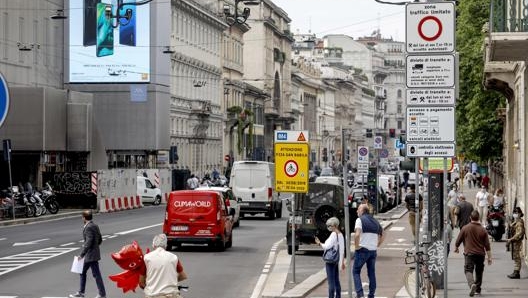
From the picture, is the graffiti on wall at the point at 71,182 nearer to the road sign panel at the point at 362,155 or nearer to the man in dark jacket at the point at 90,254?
the road sign panel at the point at 362,155

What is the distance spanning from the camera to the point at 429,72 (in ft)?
52.2

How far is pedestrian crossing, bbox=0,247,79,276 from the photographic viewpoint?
2841 cm

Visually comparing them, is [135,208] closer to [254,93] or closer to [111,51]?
[111,51]

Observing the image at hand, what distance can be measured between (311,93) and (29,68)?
4751 inches

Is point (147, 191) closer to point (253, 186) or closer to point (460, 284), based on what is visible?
point (253, 186)

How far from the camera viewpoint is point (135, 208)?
6781 cm

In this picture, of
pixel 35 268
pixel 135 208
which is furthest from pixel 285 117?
pixel 35 268

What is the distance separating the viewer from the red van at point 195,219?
1334 inches

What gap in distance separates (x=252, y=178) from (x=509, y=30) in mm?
35303

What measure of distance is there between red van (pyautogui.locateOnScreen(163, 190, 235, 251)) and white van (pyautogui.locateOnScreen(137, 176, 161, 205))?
38.4 metres

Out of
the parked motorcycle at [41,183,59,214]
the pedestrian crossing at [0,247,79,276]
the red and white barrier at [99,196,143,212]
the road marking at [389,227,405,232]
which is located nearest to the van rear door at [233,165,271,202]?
the road marking at [389,227,405,232]

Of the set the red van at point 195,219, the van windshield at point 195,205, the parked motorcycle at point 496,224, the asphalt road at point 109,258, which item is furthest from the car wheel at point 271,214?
the van windshield at point 195,205

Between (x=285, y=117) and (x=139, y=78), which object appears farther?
(x=285, y=117)

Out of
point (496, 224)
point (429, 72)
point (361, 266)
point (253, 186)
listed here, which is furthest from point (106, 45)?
point (429, 72)
